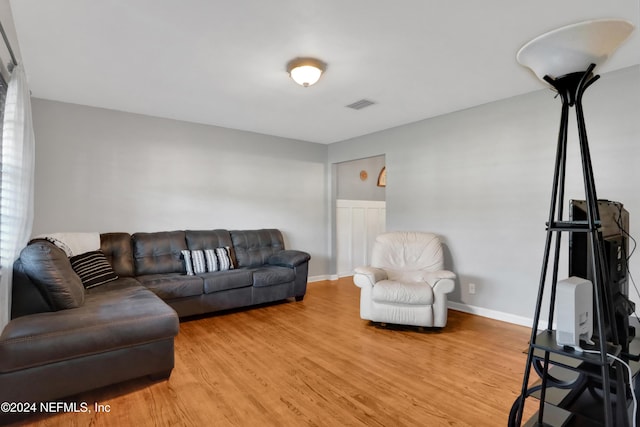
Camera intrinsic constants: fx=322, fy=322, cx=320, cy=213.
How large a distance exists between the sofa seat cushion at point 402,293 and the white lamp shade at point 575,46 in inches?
91.5

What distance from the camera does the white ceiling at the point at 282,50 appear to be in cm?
193

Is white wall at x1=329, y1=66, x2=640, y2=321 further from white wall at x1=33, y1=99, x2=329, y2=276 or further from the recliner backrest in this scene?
white wall at x1=33, y1=99, x2=329, y2=276

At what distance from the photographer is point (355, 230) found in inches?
238

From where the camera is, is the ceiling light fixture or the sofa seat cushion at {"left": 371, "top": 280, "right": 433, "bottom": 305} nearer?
the ceiling light fixture

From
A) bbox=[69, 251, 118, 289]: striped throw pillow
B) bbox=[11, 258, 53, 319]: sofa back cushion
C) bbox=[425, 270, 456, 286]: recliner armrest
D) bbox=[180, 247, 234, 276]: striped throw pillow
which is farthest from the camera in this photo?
bbox=[180, 247, 234, 276]: striped throw pillow

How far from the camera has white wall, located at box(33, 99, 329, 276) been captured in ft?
11.6

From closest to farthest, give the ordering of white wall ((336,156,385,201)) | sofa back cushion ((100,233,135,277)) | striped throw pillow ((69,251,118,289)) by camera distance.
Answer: striped throw pillow ((69,251,118,289)), sofa back cushion ((100,233,135,277)), white wall ((336,156,385,201))

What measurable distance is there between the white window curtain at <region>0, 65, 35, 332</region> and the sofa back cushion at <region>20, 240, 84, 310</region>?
0.29 ft

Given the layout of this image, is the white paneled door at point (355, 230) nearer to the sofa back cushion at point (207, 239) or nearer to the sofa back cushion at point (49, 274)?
the sofa back cushion at point (207, 239)

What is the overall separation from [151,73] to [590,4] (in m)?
3.18

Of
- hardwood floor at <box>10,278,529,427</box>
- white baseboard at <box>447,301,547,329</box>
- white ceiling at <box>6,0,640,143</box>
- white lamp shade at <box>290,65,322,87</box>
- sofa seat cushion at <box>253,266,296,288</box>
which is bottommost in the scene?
hardwood floor at <box>10,278,529,427</box>

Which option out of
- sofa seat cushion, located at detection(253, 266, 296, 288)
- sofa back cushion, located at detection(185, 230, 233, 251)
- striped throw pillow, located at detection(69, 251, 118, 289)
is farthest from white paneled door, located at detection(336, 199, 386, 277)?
striped throw pillow, located at detection(69, 251, 118, 289)

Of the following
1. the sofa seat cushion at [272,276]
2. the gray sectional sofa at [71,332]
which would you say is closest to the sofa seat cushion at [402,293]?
the sofa seat cushion at [272,276]

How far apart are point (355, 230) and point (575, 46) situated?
5.08m
